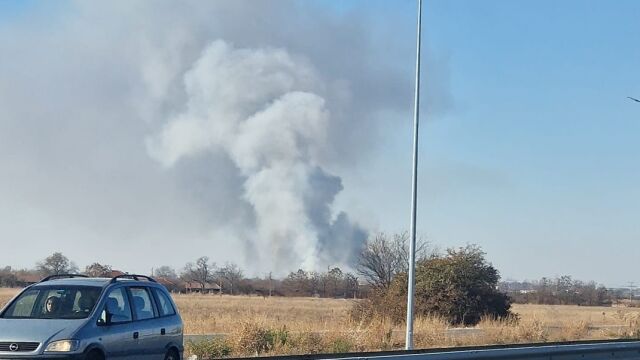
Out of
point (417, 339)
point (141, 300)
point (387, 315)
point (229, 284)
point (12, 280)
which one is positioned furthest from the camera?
point (229, 284)

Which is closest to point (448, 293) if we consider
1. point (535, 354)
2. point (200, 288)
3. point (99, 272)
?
point (99, 272)

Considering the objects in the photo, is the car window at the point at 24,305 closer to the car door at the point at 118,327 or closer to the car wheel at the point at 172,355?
the car door at the point at 118,327

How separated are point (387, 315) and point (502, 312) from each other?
18.1 ft

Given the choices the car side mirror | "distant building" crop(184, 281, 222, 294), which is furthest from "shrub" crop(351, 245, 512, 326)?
"distant building" crop(184, 281, 222, 294)

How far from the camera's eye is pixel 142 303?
12.0 m

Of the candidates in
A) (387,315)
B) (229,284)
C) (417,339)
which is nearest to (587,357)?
(417,339)

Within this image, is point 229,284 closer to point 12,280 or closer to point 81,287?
point 12,280

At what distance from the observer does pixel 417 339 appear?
23.3 metres

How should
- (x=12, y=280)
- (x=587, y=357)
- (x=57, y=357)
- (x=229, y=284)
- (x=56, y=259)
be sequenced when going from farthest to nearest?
(x=229, y=284)
(x=56, y=259)
(x=12, y=280)
(x=587, y=357)
(x=57, y=357)

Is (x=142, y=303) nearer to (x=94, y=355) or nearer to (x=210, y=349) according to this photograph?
(x=94, y=355)

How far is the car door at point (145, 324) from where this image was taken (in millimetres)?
11406

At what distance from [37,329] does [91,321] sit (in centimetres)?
66

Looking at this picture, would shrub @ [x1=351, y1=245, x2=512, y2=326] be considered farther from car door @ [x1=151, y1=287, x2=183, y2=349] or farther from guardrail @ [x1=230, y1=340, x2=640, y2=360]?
car door @ [x1=151, y1=287, x2=183, y2=349]

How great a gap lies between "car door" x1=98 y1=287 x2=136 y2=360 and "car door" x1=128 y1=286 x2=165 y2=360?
0.48 ft
